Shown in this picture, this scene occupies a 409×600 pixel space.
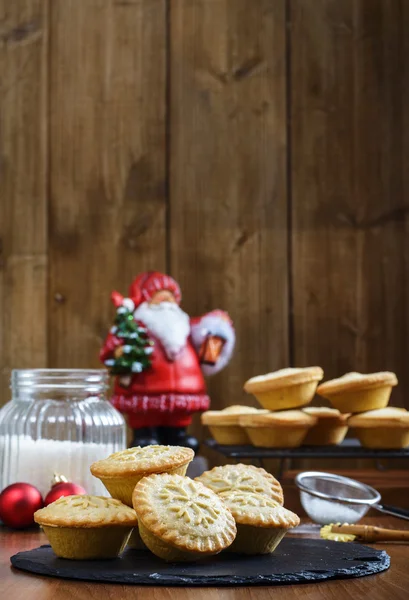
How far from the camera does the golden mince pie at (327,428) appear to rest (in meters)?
1.50

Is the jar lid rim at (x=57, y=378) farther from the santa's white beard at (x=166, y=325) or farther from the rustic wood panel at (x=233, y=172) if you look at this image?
the rustic wood panel at (x=233, y=172)

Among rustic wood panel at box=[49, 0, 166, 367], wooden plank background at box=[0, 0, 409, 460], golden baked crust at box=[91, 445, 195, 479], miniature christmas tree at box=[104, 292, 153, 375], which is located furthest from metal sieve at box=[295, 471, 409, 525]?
rustic wood panel at box=[49, 0, 166, 367]

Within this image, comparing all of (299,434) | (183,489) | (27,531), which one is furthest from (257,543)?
(299,434)

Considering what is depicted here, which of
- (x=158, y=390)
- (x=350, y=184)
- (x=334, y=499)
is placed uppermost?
(x=350, y=184)

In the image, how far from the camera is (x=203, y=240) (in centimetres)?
201

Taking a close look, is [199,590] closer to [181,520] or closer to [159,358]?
[181,520]

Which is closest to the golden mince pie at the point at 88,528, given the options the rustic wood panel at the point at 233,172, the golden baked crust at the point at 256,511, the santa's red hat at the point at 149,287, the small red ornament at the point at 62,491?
the golden baked crust at the point at 256,511

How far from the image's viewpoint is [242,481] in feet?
3.32

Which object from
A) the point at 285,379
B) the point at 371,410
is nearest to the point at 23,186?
the point at 285,379

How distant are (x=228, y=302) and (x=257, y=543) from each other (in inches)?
43.1

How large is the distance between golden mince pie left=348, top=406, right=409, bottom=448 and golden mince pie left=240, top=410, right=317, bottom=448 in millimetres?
79

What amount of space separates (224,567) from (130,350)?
80 centimetres

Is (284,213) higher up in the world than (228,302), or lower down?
higher up

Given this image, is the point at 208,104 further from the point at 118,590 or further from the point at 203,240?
the point at 118,590
